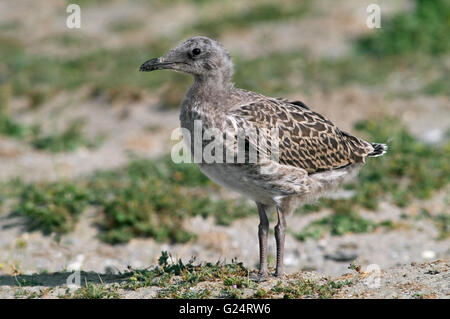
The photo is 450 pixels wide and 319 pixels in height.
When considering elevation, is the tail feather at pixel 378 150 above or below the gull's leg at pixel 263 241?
above

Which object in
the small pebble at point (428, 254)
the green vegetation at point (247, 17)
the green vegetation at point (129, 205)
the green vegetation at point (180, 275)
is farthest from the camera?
the green vegetation at point (247, 17)

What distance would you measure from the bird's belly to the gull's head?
0.85 metres

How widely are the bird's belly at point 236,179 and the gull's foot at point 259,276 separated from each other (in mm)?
641

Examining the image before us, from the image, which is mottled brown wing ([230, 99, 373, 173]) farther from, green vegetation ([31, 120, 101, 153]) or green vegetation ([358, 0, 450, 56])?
green vegetation ([358, 0, 450, 56])

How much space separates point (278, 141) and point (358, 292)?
4.66 ft

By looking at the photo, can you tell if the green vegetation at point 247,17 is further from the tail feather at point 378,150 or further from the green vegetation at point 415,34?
the tail feather at point 378,150

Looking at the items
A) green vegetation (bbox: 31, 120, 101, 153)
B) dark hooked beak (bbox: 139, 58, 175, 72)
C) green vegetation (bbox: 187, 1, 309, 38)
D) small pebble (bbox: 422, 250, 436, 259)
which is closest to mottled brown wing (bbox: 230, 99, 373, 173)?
dark hooked beak (bbox: 139, 58, 175, 72)

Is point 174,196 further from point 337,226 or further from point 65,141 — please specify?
point 65,141

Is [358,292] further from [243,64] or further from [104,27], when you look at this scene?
[104,27]

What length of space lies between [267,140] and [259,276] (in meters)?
1.14

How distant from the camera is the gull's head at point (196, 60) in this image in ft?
19.3

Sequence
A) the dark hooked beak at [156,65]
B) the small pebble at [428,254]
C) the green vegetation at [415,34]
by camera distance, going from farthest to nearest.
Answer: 1. the green vegetation at [415,34]
2. the small pebble at [428,254]
3. the dark hooked beak at [156,65]

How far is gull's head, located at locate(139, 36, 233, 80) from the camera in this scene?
5895mm

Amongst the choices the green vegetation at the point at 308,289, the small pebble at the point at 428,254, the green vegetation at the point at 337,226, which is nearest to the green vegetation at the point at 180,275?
the green vegetation at the point at 308,289
